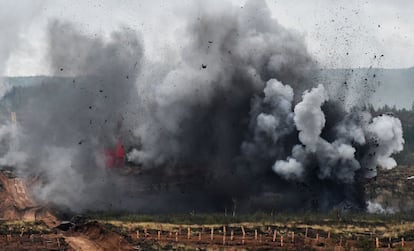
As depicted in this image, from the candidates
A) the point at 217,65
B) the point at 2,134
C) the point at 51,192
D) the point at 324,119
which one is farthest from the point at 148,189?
the point at 2,134

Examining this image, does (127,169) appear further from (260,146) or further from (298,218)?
(298,218)

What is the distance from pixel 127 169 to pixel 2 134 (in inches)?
1300

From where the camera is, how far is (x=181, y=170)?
94938mm

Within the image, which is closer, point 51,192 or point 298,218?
point 298,218

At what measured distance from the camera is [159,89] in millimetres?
97750

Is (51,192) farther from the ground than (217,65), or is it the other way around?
(217,65)

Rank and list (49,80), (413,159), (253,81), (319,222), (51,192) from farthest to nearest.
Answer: (413,159), (49,80), (253,81), (51,192), (319,222)

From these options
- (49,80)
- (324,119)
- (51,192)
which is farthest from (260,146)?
(49,80)

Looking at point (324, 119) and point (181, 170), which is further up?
point (324, 119)

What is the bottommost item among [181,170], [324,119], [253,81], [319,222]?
[319,222]

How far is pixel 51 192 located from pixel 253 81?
33.6m

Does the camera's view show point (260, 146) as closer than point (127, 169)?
Yes

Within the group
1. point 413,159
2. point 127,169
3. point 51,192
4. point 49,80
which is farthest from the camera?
point 413,159

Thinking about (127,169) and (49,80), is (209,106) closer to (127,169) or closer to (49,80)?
(127,169)
